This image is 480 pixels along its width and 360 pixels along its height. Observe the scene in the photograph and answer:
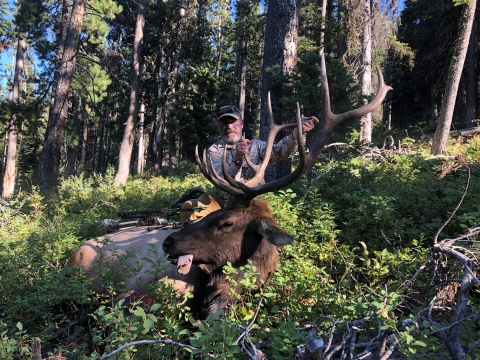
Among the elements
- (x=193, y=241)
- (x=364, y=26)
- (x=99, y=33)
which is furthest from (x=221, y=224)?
(x=99, y=33)

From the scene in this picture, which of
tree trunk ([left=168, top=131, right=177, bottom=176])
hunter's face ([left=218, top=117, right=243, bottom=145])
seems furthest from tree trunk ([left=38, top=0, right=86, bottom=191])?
tree trunk ([left=168, top=131, right=177, bottom=176])

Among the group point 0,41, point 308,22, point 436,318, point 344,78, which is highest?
point 0,41

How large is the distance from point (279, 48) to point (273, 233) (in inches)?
209

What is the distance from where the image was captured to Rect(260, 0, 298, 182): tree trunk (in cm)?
738

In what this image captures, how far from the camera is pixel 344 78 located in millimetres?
7492

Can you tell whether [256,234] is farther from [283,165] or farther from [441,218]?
[283,165]

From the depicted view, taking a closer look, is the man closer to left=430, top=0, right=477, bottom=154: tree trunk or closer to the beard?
the beard

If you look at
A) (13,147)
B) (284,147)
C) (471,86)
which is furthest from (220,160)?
(13,147)

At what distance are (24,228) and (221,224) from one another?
451cm

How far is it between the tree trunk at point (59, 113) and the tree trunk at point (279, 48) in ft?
24.1

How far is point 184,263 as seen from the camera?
3.52m

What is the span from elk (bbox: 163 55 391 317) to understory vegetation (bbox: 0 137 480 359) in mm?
295

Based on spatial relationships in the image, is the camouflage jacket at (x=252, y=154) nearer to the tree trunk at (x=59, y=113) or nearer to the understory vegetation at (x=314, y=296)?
the understory vegetation at (x=314, y=296)

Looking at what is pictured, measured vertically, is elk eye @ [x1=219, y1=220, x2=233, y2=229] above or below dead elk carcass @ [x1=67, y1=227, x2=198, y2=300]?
above
